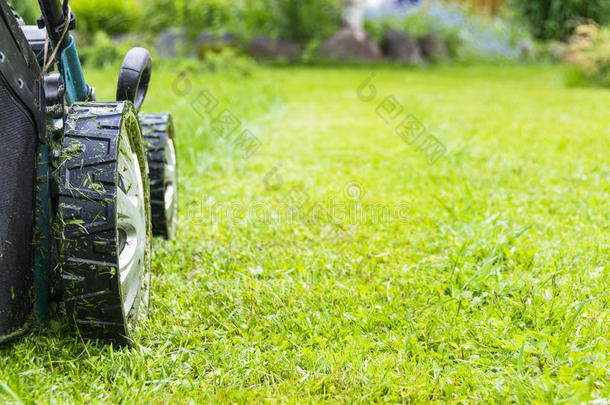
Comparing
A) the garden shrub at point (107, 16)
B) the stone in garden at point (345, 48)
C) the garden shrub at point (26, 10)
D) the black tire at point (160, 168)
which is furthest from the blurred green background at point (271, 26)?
the black tire at point (160, 168)

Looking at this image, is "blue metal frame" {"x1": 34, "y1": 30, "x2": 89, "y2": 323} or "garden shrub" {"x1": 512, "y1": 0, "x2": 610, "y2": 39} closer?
"blue metal frame" {"x1": 34, "y1": 30, "x2": 89, "y2": 323}

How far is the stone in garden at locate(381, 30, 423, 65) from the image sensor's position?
1442 centimetres

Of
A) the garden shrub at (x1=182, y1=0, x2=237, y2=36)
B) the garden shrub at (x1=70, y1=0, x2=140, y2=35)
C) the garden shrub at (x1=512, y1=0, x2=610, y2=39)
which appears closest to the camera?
the garden shrub at (x1=182, y1=0, x2=237, y2=36)

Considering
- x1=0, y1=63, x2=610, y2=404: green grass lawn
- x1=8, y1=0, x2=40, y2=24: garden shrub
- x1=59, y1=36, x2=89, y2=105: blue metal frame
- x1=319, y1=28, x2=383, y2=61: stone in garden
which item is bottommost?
x1=0, y1=63, x2=610, y2=404: green grass lawn

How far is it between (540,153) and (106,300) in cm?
355

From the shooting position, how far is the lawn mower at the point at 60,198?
133 centimetres

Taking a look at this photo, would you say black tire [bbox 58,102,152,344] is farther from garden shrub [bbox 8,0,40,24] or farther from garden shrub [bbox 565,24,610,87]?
garden shrub [bbox 565,24,610,87]

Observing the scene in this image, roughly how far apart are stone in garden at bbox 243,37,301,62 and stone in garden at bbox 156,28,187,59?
1.70 m

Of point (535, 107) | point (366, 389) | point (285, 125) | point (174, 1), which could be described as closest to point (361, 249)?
point (366, 389)

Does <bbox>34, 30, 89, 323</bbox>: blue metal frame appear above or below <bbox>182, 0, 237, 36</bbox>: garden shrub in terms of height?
below

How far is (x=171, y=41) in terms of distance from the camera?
13.0 m

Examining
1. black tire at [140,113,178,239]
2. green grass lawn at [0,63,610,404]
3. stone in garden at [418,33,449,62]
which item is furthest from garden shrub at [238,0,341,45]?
black tire at [140,113,178,239]

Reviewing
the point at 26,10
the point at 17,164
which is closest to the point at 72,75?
the point at 17,164

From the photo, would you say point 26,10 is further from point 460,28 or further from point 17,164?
point 460,28
